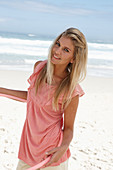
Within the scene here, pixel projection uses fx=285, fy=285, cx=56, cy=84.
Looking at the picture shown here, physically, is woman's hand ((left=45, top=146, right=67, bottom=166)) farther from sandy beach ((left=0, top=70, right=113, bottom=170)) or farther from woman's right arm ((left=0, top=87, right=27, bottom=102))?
sandy beach ((left=0, top=70, right=113, bottom=170))

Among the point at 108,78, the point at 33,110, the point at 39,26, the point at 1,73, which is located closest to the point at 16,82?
the point at 1,73

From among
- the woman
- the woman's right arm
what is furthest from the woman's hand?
the woman's right arm

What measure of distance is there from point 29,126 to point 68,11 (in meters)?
49.9

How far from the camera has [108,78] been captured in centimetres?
921

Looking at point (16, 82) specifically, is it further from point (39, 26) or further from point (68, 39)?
point (39, 26)

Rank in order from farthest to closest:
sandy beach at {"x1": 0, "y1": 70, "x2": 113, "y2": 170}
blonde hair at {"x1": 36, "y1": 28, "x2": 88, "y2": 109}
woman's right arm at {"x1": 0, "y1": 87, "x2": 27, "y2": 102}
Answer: sandy beach at {"x1": 0, "y1": 70, "x2": 113, "y2": 170} → woman's right arm at {"x1": 0, "y1": 87, "x2": 27, "y2": 102} → blonde hair at {"x1": 36, "y1": 28, "x2": 88, "y2": 109}

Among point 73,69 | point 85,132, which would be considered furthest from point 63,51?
point 85,132

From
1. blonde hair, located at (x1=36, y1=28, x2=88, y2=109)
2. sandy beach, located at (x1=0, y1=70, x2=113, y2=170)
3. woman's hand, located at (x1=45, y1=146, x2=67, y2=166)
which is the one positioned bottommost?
sandy beach, located at (x1=0, y1=70, x2=113, y2=170)

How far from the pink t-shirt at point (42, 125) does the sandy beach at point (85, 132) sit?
1.81 metres

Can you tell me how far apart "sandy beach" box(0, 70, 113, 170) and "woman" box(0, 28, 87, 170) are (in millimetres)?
1815

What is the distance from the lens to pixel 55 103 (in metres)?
1.82

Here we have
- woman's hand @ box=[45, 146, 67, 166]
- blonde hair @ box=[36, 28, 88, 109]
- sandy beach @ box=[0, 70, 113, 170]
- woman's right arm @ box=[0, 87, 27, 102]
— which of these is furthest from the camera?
sandy beach @ box=[0, 70, 113, 170]

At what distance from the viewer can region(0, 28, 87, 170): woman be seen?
72.2 inches

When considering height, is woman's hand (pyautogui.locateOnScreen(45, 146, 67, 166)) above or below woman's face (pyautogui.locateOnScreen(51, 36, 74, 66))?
below
